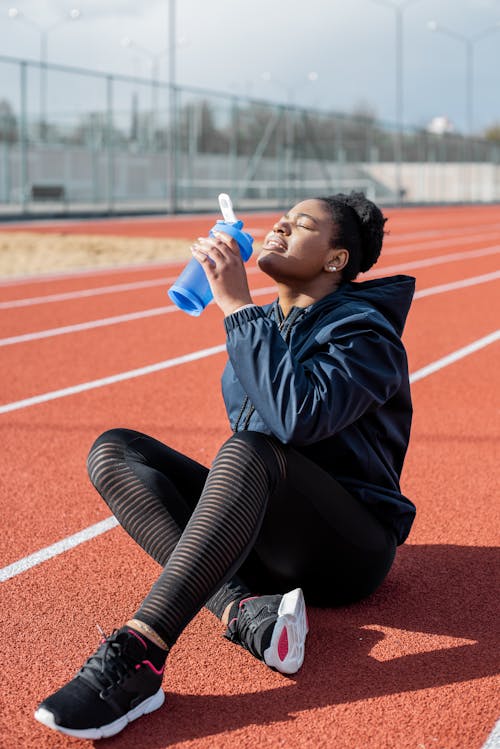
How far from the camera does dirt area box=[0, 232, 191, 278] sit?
14.5 meters

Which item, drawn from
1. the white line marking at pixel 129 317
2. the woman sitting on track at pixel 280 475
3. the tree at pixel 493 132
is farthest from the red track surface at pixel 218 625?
the tree at pixel 493 132

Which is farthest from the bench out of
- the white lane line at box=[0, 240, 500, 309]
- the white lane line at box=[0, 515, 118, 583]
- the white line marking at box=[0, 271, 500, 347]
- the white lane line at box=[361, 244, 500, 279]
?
the white lane line at box=[0, 515, 118, 583]

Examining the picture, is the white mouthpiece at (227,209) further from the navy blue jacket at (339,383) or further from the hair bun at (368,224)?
the hair bun at (368,224)

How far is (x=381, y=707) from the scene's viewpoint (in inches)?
97.7

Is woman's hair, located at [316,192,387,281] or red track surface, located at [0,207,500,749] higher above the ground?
woman's hair, located at [316,192,387,281]

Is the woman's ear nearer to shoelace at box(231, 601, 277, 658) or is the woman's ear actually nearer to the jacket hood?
the jacket hood

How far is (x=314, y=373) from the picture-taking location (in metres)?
2.56

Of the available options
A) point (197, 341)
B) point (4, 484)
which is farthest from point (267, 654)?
point (197, 341)

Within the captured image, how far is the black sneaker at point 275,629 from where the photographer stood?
2.60 m

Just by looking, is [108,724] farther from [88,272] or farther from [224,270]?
[88,272]

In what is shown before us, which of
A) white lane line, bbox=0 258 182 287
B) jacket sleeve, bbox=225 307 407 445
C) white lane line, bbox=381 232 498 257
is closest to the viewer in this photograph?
jacket sleeve, bbox=225 307 407 445

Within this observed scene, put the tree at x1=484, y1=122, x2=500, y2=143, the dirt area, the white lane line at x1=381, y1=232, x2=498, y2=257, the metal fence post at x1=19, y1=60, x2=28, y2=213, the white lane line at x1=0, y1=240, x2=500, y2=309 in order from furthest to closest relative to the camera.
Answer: the tree at x1=484, y1=122, x2=500, y2=143 → the metal fence post at x1=19, y1=60, x2=28, y2=213 → the white lane line at x1=381, y1=232, x2=498, y2=257 → the dirt area → the white lane line at x1=0, y1=240, x2=500, y2=309

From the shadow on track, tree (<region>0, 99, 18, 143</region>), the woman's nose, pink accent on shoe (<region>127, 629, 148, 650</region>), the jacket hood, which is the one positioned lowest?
the shadow on track

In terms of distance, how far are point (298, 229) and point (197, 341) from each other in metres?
5.48
